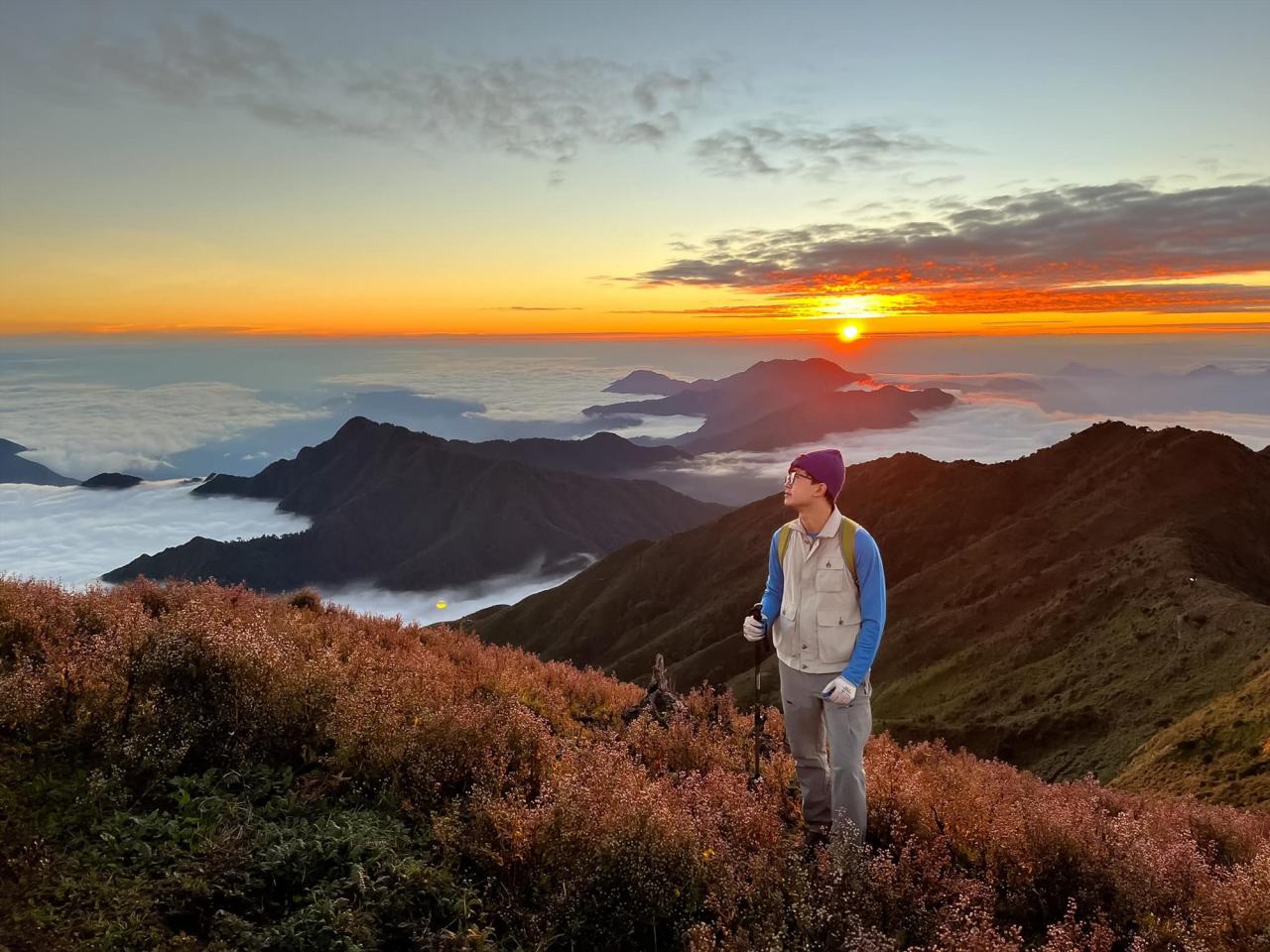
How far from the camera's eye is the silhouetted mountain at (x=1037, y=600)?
32812 millimetres

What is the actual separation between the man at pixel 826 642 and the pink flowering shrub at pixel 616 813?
0.39 meters

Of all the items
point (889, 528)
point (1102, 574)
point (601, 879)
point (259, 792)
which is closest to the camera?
point (601, 879)

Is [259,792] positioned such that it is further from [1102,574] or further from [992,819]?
[1102,574]

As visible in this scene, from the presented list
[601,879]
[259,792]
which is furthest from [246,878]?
[601,879]

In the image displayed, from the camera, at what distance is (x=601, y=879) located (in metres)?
4.50

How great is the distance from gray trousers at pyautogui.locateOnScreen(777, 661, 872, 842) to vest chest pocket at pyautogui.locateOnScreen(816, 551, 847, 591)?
75 cm

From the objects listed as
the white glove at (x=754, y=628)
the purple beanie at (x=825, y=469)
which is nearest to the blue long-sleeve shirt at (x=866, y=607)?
the purple beanie at (x=825, y=469)

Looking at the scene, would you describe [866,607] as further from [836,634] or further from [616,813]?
[616,813]

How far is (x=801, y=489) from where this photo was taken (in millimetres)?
5699

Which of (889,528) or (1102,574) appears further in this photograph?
(889,528)

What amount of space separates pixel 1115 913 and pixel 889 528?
9727 cm

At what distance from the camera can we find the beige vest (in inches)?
221

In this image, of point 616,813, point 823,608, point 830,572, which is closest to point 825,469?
point 830,572

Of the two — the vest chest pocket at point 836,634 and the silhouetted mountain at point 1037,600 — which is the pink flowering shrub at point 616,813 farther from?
the silhouetted mountain at point 1037,600
